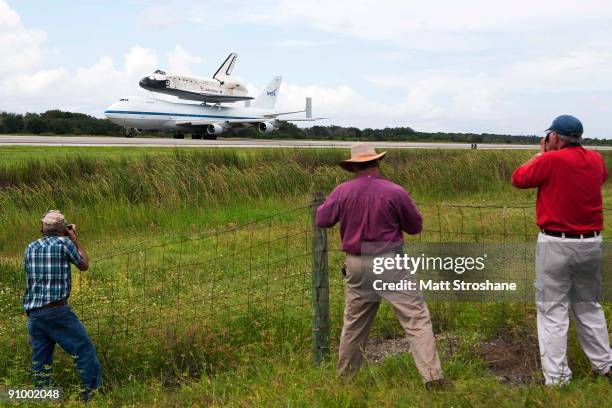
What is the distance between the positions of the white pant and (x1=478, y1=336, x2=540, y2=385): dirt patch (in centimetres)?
29

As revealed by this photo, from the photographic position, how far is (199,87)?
53.4 m

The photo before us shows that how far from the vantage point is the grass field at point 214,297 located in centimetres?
521

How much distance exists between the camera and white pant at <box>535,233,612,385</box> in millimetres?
4844

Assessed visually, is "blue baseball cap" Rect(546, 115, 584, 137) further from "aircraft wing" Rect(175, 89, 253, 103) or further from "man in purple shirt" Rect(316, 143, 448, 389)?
"aircraft wing" Rect(175, 89, 253, 103)

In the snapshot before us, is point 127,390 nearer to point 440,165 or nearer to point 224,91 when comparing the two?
point 440,165

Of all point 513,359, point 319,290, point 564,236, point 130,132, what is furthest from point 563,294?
point 130,132

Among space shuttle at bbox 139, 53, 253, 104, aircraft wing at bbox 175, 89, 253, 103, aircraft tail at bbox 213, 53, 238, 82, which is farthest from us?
aircraft tail at bbox 213, 53, 238, 82

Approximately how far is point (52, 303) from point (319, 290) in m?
2.09

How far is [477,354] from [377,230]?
1.58m

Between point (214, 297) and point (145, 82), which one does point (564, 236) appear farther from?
point (145, 82)

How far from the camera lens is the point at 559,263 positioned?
191 inches

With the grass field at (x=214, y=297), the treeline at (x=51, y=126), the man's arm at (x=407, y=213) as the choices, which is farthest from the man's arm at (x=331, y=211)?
the treeline at (x=51, y=126)

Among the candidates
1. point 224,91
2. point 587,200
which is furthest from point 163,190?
point 224,91

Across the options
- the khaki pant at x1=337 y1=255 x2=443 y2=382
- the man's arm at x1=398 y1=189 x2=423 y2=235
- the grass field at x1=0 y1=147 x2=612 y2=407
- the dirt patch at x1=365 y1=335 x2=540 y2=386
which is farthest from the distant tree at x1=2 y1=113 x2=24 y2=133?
the man's arm at x1=398 y1=189 x2=423 y2=235
